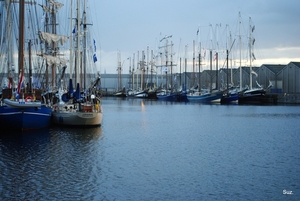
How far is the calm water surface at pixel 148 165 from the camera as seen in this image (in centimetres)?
2244

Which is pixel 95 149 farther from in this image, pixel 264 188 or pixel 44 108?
pixel 264 188

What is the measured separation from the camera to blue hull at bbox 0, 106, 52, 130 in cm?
4169

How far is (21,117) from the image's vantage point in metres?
42.2

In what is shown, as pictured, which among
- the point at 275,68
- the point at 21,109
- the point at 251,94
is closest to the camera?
the point at 21,109

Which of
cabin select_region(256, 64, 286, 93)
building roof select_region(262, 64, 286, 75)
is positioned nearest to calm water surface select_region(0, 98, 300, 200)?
cabin select_region(256, 64, 286, 93)

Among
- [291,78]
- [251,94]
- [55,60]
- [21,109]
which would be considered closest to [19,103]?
[21,109]

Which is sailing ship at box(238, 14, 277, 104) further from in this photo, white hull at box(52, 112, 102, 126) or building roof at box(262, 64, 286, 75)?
white hull at box(52, 112, 102, 126)

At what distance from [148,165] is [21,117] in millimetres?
17499

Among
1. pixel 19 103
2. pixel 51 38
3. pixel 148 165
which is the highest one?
pixel 51 38

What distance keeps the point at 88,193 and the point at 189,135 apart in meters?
24.5

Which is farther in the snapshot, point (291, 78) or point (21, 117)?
point (291, 78)

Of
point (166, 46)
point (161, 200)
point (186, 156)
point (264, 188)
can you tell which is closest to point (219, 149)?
point (186, 156)

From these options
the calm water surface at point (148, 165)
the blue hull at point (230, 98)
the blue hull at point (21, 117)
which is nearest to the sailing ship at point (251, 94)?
the blue hull at point (230, 98)

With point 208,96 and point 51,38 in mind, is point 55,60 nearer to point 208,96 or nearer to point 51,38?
point 51,38
